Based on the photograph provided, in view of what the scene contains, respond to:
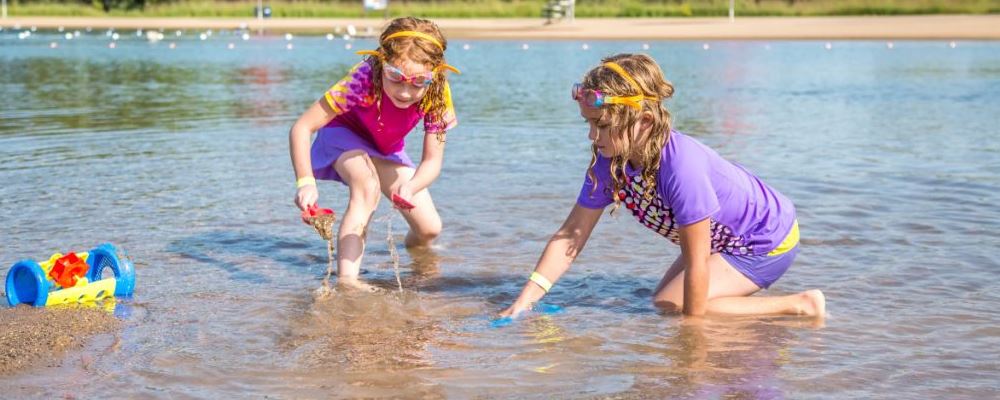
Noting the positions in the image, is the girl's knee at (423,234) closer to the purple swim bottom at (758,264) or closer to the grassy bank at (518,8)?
the purple swim bottom at (758,264)

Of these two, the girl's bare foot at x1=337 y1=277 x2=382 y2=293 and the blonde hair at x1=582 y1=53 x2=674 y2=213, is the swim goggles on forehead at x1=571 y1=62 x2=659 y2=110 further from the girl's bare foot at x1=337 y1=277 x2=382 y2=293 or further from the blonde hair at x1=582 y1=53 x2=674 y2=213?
the girl's bare foot at x1=337 y1=277 x2=382 y2=293

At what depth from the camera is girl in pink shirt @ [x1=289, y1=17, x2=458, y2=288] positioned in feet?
18.0

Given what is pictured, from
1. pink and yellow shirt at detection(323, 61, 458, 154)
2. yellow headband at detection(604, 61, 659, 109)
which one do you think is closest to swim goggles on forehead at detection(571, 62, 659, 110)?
yellow headband at detection(604, 61, 659, 109)

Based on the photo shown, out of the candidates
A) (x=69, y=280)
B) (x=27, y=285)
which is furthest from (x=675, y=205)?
(x=27, y=285)

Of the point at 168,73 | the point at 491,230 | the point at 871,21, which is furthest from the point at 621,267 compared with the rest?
the point at 871,21

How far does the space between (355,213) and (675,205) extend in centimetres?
194

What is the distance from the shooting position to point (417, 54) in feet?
17.9

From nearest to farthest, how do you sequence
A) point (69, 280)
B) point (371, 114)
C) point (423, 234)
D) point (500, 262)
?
1. point (69, 280)
2. point (371, 114)
3. point (500, 262)
4. point (423, 234)

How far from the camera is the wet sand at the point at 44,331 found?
448 centimetres

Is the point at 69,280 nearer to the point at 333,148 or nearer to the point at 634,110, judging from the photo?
the point at 333,148

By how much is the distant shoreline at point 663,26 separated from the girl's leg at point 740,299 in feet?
123

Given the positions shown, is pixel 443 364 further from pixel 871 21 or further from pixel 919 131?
pixel 871 21

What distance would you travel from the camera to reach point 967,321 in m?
5.29

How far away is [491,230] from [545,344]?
2607 millimetres
